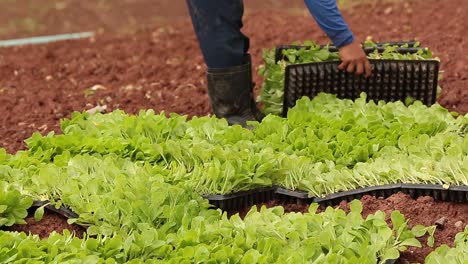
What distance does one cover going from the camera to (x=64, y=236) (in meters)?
3.71

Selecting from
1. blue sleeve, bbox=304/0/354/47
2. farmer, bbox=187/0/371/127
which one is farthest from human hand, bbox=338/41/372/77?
blue sleeve, bbox=304/0/354/47

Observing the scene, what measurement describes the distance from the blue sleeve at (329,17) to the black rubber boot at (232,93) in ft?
2.15

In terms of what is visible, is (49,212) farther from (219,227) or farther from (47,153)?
(219,227)

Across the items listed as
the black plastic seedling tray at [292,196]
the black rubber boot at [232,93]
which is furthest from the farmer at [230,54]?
the black plastic seedling tray at [292,196]

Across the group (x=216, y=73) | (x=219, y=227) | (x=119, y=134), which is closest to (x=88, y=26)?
(x=216, y=73)

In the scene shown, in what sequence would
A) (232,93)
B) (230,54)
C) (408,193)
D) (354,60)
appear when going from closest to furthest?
(408,193)
(354,60)
(230,54)
(232,93)

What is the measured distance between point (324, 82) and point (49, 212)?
6.32 feet

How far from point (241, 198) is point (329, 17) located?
3.70ft

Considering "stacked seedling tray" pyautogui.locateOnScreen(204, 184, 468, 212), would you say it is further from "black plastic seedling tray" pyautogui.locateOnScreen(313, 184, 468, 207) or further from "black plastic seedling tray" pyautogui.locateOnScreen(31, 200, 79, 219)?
"black plastic seedling tray" pyautogui.locateOnScreen(31, 200, 79, 219)

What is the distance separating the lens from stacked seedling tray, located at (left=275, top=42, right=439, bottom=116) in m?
5.45

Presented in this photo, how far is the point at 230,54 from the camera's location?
214 inches

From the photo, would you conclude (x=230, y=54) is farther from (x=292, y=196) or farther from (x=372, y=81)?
(x=292, y=196)

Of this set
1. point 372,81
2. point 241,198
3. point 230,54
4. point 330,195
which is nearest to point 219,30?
point 230,54

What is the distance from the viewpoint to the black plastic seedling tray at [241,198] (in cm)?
430
